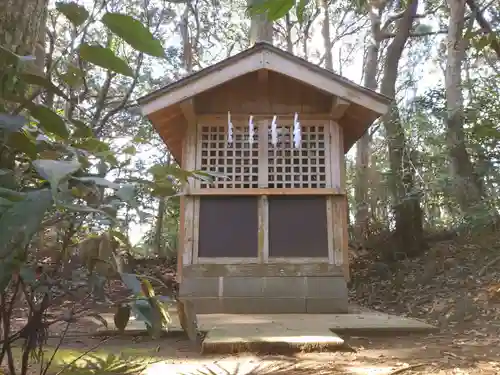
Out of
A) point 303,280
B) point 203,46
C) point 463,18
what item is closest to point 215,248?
point 303,280

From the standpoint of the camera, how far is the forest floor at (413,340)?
279 centimetres

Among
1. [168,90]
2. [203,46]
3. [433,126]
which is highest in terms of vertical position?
[203,46]

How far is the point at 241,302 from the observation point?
5.66 m

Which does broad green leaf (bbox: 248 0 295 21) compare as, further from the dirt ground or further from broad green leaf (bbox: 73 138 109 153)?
the dirt ground

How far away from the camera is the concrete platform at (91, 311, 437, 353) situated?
328 cm

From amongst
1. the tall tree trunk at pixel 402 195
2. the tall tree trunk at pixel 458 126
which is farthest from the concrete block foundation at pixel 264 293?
the tall tree trunk at pixel 402 195

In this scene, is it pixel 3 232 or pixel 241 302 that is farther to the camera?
pixel 241 302

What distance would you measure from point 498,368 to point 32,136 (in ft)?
9.49

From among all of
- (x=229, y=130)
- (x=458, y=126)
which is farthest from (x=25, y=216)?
(x=458, y=126)

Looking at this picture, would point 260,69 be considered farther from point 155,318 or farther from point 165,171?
point 155,318

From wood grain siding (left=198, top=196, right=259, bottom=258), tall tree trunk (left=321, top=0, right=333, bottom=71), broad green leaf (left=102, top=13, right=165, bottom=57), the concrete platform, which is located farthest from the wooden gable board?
tall tree trunk (left=321, top=0, right=333, bottom=71)

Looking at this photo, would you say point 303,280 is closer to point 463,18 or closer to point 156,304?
point 156,304

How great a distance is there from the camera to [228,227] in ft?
19.3

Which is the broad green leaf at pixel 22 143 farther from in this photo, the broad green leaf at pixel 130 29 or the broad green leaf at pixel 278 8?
the broad green leaf at pixel 278 8
